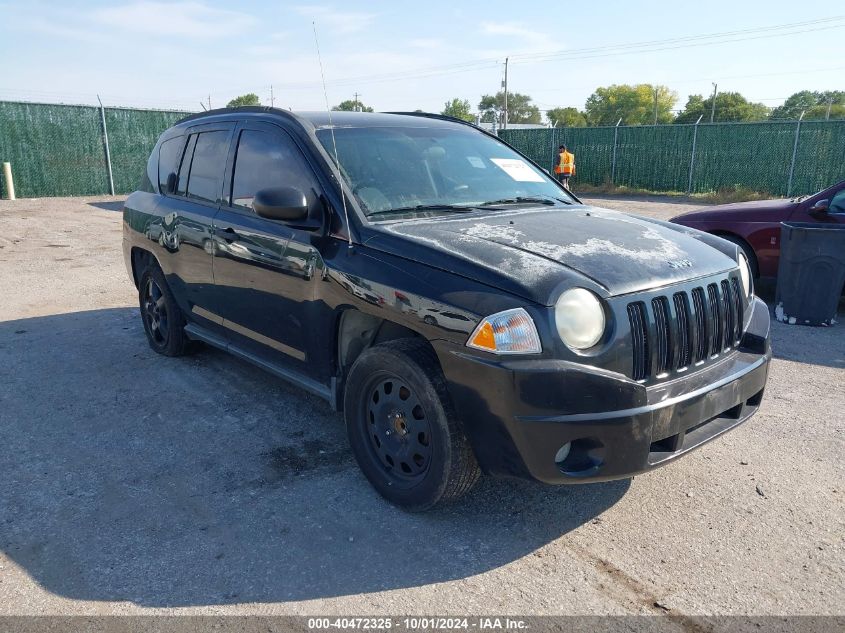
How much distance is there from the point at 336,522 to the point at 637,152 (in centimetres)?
2278

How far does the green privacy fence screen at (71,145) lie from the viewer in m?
19.0

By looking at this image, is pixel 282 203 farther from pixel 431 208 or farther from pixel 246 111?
pixel 246 111

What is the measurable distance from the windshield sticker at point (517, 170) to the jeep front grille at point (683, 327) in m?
1.56

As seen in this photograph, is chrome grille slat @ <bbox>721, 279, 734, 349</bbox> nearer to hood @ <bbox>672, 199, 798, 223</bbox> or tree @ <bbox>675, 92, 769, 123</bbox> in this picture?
hood @ <bbox>672, 199, 798, 223</bbox>

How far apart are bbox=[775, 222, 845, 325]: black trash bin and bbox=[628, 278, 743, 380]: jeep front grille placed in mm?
3919

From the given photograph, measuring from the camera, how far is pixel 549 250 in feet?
10.1

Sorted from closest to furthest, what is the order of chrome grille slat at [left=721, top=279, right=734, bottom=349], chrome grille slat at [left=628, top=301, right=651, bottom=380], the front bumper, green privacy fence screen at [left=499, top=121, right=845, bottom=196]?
the front bumper → chrome grille slat at [left=628, top=301, right=651, bottom=380] → chrome grille slat at [left=721, top=279, right=734, bottom=349] → green privacy fence screen at [left=499, top=121, right=845, bottom=196]

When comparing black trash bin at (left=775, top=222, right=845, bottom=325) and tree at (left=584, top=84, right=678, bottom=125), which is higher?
tree at (left=584, top=84, right=678, bottom=125)

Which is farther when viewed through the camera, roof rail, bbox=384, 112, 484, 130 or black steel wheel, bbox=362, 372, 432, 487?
roof rail, bbox=384, 112, 484, 130

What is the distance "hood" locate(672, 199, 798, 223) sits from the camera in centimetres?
725

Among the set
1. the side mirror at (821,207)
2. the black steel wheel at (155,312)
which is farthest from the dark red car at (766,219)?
the black steel wheel at (155,312)

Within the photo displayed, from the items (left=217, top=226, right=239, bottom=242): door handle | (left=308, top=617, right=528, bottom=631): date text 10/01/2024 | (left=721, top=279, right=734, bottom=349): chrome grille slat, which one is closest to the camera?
(left=308, top=617, right=528, bottom=631): date text 10/01/2024

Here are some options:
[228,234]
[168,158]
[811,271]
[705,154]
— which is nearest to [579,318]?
[228,234]

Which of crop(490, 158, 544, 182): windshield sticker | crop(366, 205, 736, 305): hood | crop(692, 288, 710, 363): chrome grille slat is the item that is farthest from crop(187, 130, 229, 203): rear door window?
crop(692, 288, 710, 363): chrome grille slat
